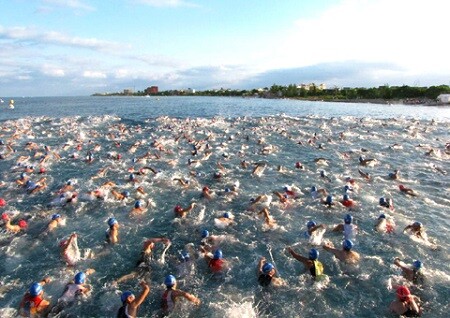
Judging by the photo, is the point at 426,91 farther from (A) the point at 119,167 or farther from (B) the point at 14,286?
(B) the point at 14,286

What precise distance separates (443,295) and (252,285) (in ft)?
18.0

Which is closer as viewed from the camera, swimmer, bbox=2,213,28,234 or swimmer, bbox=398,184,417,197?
swimmer, bbox=2,213,28,234

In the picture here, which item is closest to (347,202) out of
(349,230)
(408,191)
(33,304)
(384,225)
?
(384,225)

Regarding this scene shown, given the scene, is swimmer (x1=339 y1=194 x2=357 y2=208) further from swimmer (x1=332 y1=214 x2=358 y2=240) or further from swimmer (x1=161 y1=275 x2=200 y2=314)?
swimmer (x1=161 y1=275 x2=200 y2=314)

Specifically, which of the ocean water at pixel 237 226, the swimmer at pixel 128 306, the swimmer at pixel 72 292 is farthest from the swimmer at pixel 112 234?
the swimmer at pixel 128 306

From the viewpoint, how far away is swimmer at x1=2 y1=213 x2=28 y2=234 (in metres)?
14.1

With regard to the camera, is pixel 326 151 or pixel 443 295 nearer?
pixel 443 295

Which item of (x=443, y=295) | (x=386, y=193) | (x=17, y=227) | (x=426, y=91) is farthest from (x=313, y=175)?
→ (x=426, y=91)

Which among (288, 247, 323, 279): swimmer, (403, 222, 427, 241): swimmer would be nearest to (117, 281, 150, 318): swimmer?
(288, 247, 323, 279): swimmer

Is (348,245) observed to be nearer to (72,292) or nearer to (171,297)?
(171,297)

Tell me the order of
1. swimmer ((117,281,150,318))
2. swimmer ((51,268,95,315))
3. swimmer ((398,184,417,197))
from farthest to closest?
swimmer ((398,184,417,197)) < swimmer ((51,268,95,315)) < swimmer ((117,281,150,318))

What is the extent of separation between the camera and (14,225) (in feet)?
47.7

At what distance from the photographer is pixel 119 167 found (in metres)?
24.9

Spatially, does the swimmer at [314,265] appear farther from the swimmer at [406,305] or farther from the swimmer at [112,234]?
the swimmer at [112,234]
